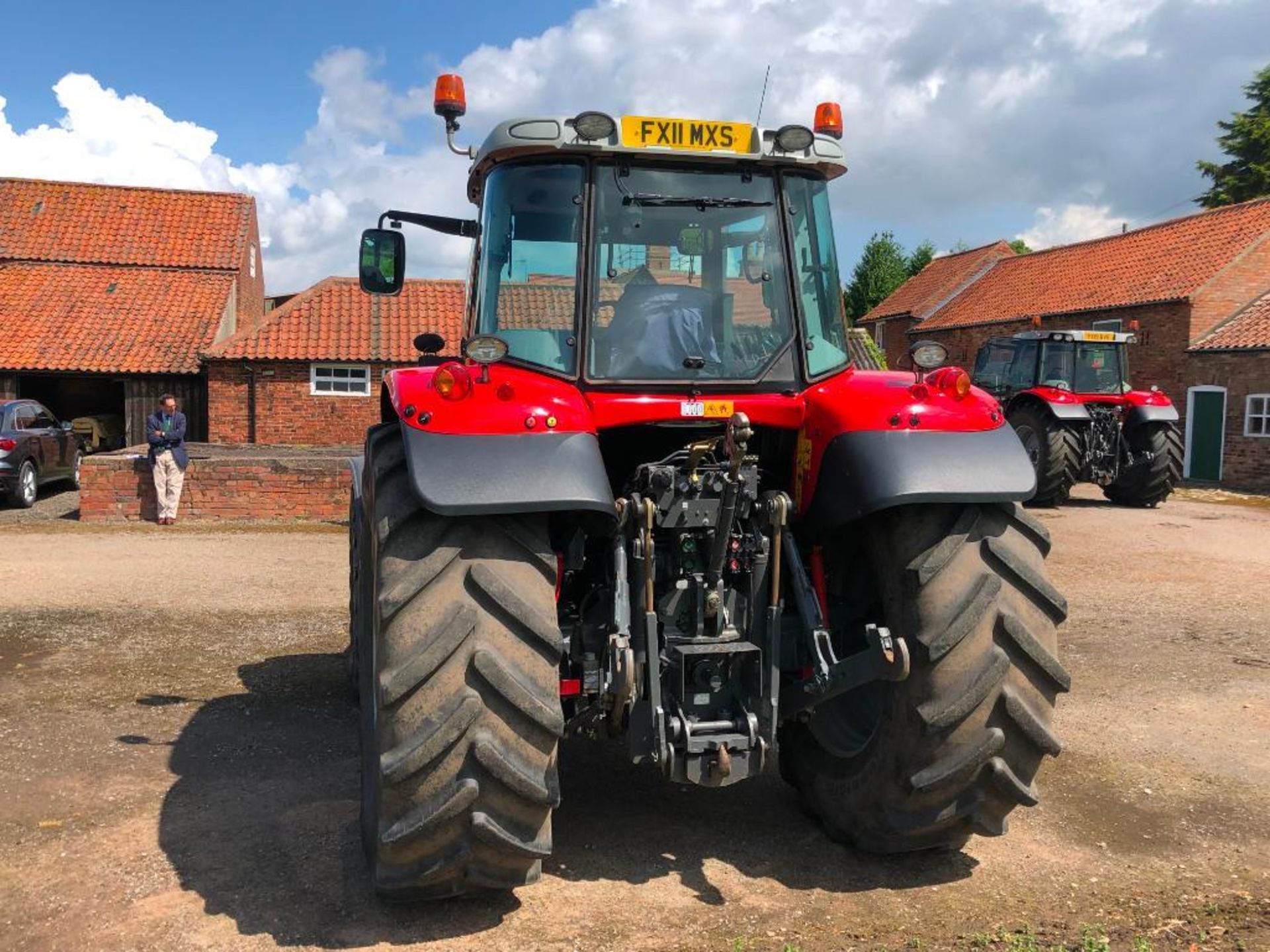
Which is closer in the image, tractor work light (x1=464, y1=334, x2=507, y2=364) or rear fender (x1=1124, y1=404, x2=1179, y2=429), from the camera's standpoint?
tractor work light (x1=464, y1=334, x2=507, y2=364)

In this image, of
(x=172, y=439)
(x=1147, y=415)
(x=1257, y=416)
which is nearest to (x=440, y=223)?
(x=172, y=439)

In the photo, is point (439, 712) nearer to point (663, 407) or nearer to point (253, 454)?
point (663, 407)

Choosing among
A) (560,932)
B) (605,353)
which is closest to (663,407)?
(605,353)

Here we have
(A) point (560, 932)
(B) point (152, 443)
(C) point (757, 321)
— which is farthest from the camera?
(B) point (152, 443)

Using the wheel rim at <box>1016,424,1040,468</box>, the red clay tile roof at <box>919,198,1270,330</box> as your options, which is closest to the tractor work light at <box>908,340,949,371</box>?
the wheel rim at <box>1016,424,1040,468</box>

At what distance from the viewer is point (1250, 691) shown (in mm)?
6199

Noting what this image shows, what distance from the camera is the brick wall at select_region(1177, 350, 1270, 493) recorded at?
20.2 m

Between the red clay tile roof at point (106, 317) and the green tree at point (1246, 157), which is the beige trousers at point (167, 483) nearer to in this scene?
the red clay tile roof at point (106, 317)

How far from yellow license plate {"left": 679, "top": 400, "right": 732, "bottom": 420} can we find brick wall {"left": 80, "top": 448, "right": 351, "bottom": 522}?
1034cm

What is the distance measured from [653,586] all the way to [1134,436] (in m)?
14.3

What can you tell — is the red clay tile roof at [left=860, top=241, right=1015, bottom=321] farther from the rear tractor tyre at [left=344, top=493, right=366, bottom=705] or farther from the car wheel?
the rear tractor tyre at [left=344, top=493, right=366, bottom=705]

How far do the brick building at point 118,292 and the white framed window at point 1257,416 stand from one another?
2087 cm

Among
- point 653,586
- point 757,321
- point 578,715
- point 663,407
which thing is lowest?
point 578,715

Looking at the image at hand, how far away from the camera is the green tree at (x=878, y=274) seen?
44719mm
